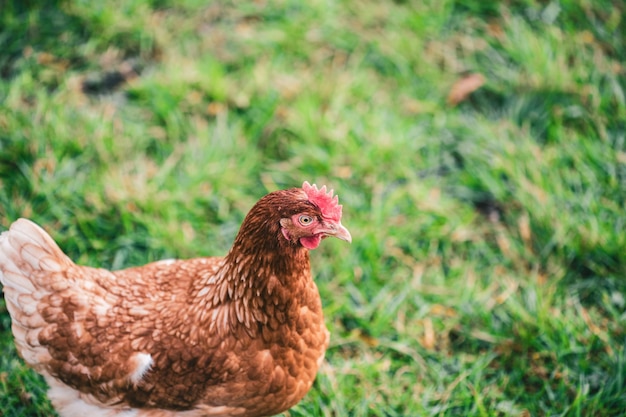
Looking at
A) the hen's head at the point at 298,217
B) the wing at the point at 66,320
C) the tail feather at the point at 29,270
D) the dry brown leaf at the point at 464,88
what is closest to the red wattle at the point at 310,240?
the hen's head at the point at 298,217

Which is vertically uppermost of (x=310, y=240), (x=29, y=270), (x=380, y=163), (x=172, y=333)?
(x=310, y=240)

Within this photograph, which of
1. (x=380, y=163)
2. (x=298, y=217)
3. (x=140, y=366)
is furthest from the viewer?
(x=380, y=163)

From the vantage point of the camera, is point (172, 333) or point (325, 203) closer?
point (325, 203)

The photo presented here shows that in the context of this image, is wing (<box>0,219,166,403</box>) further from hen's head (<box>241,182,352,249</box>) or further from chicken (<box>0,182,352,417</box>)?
hen's head (<box>241,182,352,249</box>)

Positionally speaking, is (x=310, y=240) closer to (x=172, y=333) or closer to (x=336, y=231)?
(x=336, y=231)

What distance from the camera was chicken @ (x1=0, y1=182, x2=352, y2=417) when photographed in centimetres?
228

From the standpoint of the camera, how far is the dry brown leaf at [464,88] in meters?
4.18

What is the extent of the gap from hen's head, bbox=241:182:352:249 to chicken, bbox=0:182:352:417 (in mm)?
77

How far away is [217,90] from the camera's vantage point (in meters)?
4.03

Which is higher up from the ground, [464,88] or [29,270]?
[29,270]

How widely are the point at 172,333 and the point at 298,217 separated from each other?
2.35ft

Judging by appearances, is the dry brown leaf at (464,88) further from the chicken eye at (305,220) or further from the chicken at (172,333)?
the chicken eye at (305,220)

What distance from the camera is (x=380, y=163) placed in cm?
382

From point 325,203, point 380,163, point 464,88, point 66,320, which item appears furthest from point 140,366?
point 464,88
